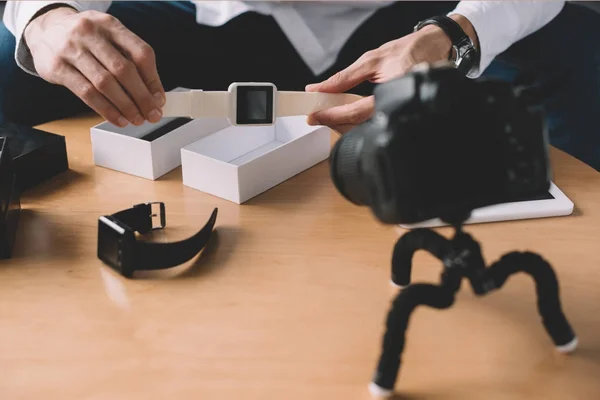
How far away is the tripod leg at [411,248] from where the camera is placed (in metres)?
0.56

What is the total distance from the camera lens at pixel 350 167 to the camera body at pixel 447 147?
0.01 meters

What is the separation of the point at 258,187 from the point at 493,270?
370mm

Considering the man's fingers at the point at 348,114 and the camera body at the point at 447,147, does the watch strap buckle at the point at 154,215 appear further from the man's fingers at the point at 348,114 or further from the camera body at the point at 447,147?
the camera body at the point at 447,147

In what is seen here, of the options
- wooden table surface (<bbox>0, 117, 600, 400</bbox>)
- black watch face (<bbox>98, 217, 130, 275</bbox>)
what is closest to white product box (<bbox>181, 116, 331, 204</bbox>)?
wooden table surface (<bbox>0, 117, 600, 400</bbox>)

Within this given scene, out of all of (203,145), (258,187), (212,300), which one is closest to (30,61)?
(203,145)

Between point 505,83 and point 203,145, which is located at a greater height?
point 505,83

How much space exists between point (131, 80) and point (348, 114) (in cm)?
24

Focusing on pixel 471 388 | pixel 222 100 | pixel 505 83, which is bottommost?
pixel 471 388

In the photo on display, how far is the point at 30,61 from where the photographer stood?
96cm

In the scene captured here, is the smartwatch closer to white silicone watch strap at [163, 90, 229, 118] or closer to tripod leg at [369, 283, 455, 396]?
white silicone watch strap at [163, 90, 229, 118]

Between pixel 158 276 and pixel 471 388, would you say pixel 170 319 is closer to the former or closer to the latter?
pixel 158 276

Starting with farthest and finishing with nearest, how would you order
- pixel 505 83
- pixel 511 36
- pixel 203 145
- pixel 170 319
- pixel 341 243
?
1. pixel 511 36
2. pixel 203 145
3. pixel 341 243
4. pixel 170 319
5. pixel 505 83

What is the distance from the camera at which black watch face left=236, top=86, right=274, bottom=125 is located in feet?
2.63

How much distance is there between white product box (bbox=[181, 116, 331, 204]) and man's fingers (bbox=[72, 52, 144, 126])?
0.08 metres
